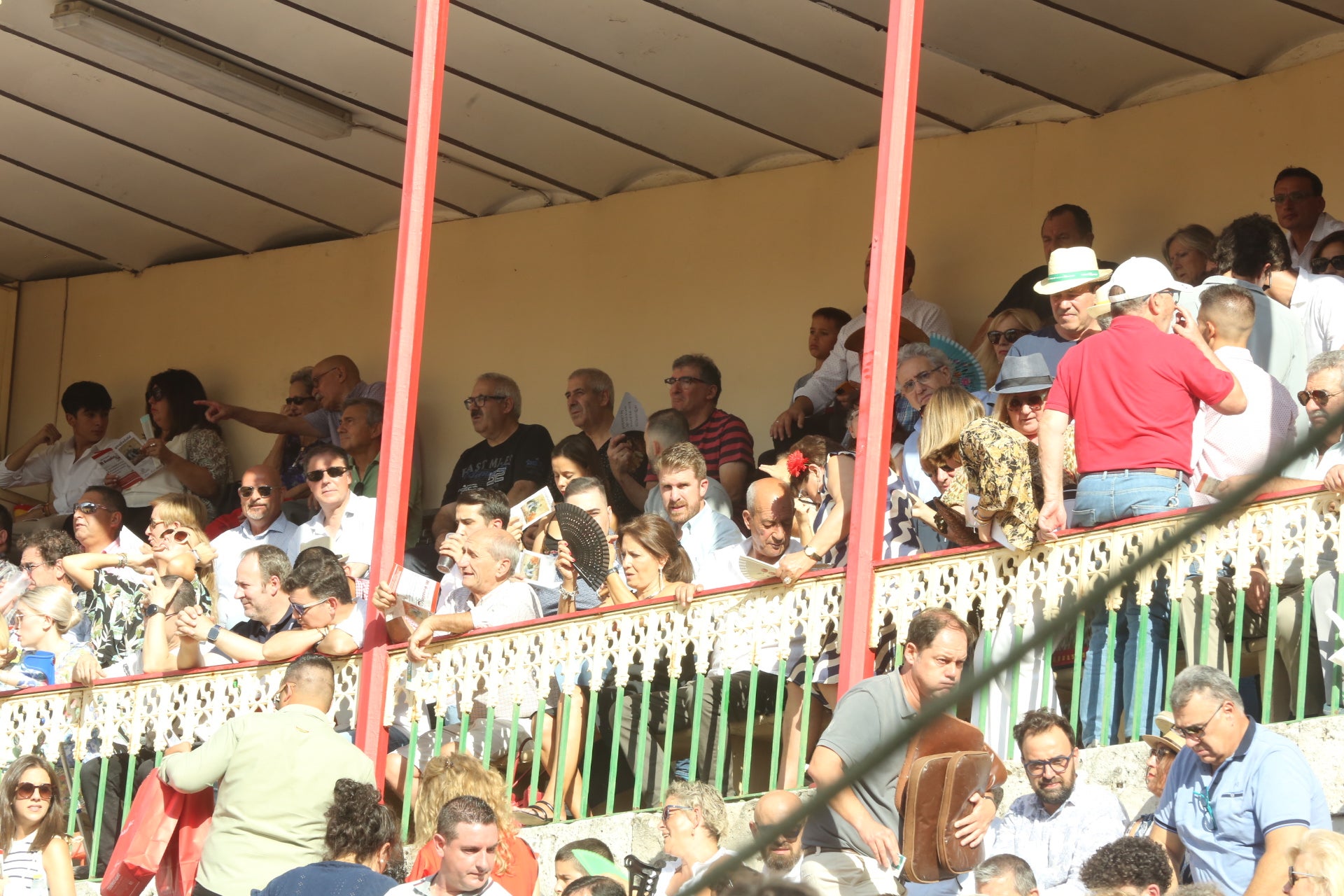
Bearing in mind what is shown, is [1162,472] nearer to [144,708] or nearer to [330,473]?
[330,473]

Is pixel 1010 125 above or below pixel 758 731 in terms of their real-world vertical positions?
above

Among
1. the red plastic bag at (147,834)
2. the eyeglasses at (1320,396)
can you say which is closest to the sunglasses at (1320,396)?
the eyeglasses at (1320,396)

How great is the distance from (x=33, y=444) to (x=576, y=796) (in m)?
7.43

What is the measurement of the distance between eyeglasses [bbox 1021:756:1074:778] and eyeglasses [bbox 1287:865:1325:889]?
0.79m

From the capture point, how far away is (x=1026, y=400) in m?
6.71

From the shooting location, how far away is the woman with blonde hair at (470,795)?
20.4ft

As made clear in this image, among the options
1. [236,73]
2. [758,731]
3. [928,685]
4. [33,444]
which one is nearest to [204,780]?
[758,731]

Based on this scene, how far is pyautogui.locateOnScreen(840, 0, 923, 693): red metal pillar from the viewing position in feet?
21.5

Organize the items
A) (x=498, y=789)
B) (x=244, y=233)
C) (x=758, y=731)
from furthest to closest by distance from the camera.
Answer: (x=244, y=233), (x=758, y=731), (x=498, y=789)

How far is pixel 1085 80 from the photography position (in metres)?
9.45

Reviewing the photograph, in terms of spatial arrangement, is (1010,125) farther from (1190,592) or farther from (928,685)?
(928,685)

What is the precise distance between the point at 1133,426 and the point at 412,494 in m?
6.93

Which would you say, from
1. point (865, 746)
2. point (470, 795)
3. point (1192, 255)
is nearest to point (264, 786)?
point (470, 795)

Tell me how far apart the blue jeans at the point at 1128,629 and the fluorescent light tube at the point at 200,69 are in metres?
5.60
